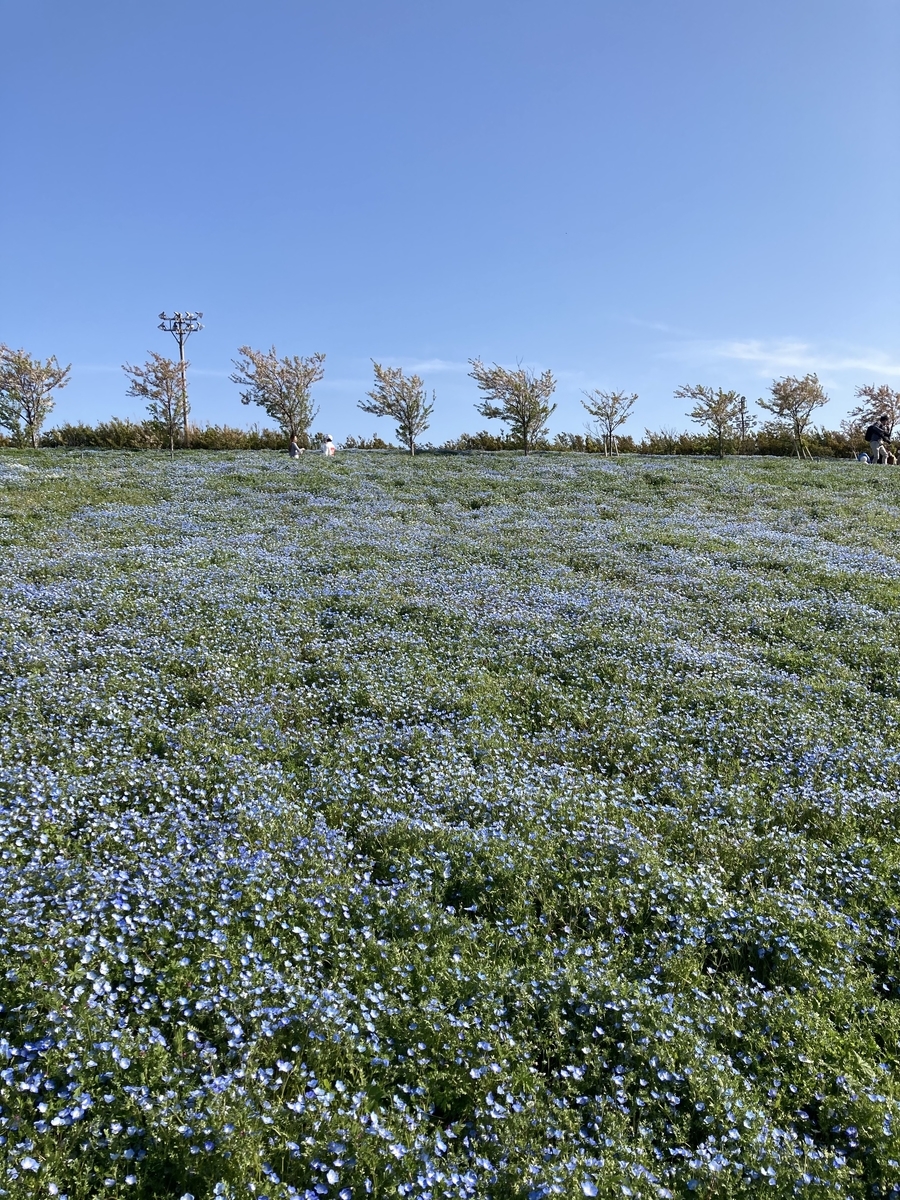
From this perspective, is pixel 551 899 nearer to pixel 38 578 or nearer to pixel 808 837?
pixel 808 837

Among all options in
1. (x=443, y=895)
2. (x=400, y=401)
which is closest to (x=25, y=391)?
(x=400, y=401)

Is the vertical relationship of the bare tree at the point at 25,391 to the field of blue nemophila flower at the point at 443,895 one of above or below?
above

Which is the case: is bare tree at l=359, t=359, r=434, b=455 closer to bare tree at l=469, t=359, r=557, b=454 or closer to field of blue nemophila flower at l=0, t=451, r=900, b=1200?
bare tree at l=469, t=359, r=557, b=454

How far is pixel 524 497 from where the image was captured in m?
23.6

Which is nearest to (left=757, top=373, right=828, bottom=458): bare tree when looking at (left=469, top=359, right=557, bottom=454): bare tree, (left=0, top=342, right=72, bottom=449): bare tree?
(left=469, top=359, right=557, bottom=454): bare tree

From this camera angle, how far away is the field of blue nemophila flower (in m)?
3.52

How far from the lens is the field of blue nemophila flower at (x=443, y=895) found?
352cm

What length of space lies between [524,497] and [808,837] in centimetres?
1823

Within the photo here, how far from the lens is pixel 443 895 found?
209 inches

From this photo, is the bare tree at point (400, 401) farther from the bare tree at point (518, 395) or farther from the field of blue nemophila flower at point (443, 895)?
the field of blue nemophila flower at point (443, 895)

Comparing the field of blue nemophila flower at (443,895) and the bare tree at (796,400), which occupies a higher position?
the bare tree at (796,400)

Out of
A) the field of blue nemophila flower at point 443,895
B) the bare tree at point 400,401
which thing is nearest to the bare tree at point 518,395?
the bare tree at point 400,401

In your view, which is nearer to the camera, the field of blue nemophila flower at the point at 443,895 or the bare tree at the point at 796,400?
the field of blue nemophila flower at the point at 443,895

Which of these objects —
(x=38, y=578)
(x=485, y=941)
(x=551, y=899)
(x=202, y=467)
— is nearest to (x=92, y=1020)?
(x=485, y=941)
